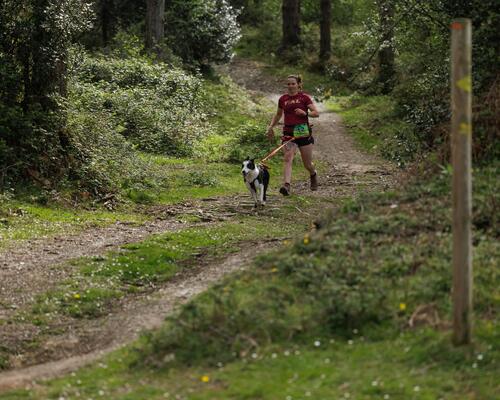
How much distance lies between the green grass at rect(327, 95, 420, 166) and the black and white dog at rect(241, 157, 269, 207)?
19.4 feet

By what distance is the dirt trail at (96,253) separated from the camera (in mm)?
9102

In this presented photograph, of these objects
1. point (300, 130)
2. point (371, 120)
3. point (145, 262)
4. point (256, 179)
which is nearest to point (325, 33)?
point (371, 120)

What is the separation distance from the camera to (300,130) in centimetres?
1614

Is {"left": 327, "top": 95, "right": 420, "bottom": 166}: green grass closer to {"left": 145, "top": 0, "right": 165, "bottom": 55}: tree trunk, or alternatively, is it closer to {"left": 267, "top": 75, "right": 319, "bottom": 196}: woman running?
{"left": 267, "top": 75, "right": 319, "bottom": 196}: woman running

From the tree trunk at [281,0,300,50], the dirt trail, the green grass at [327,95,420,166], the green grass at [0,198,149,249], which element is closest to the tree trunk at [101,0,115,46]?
the green grass at [327,95,420,166]

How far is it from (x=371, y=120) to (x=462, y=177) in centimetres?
2191

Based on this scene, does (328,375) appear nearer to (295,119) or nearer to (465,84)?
(465,84)

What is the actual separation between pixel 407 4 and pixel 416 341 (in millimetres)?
9742

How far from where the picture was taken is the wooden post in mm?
7344

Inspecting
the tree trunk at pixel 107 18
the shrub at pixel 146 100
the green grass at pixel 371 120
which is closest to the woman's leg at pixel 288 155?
the green grass at pixel 371 120

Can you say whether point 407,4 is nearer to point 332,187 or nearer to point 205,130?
point 332,187

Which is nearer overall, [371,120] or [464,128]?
[464,128]

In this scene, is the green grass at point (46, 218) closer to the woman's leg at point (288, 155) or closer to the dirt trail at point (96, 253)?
the dirt trail at point (96, 253)

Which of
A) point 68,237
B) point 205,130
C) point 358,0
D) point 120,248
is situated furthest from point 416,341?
point 358,0
